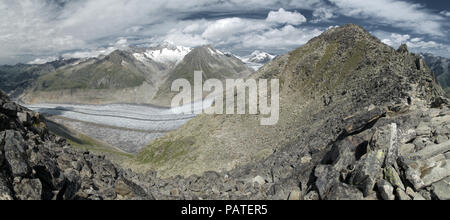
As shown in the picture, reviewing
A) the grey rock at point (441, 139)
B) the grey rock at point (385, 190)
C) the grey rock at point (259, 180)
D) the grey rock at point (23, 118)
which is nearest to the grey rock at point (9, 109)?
the grey rock at point (23, 118)

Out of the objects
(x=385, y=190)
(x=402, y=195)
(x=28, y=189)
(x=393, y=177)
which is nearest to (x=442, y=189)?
(x=402, y=195)

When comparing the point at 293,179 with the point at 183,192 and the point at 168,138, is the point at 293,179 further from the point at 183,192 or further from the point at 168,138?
the point at 168,138

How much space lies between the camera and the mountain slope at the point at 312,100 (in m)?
40.7

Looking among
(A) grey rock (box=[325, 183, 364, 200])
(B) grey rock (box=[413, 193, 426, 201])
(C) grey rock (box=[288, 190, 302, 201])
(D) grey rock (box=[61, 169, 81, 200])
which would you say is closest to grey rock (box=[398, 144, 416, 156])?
(B) grey rock (box=[413, 193, 426, 201])

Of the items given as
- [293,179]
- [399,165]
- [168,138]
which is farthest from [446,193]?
[168,138]

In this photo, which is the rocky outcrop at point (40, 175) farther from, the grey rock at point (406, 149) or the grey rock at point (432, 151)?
the grey rock at point (432, 151)

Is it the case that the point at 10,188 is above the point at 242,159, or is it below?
above

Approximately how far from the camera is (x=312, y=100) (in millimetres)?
55375

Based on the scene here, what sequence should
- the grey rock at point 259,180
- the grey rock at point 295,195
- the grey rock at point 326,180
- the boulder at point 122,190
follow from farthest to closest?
the grey rock at point 259,180, the boulder at point 122,190, the grey rock at point 295,195, the grey rock at point 326,180

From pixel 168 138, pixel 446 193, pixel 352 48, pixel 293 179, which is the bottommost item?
pixel 168 138

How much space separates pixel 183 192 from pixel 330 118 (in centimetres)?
2701

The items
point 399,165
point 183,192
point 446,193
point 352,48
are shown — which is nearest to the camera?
point 446,193

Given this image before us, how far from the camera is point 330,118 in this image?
1752 inches

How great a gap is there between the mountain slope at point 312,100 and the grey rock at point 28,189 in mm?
31762
